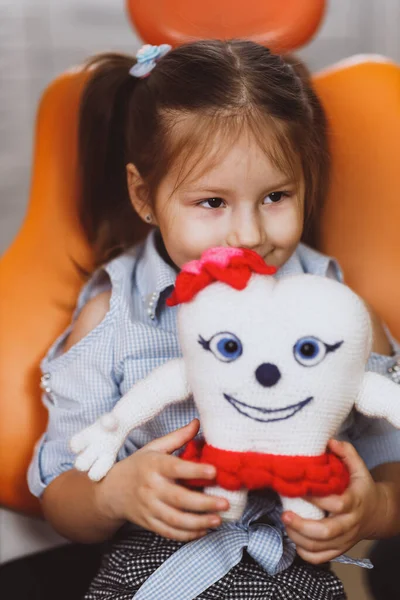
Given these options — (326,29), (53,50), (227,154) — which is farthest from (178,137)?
(326,29)

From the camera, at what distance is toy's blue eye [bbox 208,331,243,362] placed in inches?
22.9

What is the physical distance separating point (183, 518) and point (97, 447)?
0.09 m

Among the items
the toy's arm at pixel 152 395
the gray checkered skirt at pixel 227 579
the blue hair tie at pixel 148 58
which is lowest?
the gray checkered skirt at pixel 227 579

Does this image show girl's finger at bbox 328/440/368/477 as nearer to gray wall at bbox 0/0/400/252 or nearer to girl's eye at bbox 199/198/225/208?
girl's eye at bbox 199/198/225/208

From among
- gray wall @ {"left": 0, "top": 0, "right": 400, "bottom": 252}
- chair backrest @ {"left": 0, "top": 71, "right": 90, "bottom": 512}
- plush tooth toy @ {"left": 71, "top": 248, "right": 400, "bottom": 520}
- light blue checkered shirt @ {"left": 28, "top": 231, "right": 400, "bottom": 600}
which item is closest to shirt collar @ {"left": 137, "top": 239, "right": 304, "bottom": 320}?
light blue checkered shirt @ {"left": 28, "top": 231, "right": 400, "bottom": 600}

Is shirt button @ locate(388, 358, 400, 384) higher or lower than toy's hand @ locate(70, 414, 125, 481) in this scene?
lower

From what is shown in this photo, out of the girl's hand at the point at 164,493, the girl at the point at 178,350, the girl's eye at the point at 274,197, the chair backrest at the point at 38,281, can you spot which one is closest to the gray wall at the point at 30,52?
the chair backrest at the point at 38,281

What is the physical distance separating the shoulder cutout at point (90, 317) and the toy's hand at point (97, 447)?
0.73ft

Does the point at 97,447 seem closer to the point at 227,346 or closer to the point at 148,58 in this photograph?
the point at 227,346

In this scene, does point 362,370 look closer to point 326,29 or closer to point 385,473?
point 385,473

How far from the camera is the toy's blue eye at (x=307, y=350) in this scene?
0.58m

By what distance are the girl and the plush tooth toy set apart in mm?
22

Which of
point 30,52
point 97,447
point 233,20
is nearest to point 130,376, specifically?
point 97,447

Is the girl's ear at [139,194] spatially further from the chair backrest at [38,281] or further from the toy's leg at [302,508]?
the toy's leg at [302,508]
